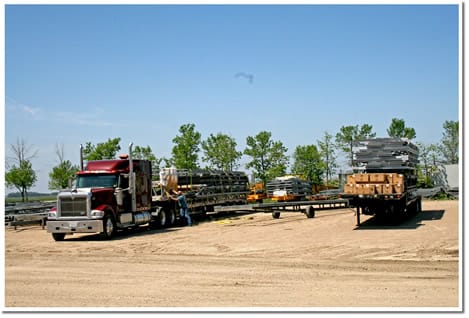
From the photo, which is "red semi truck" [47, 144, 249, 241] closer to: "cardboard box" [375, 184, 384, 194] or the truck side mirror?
the truck side mirror

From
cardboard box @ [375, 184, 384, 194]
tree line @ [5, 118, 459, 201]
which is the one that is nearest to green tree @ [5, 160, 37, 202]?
tree line @ [5, 118, 459, 201]

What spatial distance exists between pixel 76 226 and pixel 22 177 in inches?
942

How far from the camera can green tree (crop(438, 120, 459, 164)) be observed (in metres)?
48.9

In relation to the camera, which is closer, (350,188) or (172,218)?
(350,188)

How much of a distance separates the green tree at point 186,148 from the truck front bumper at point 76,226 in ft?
Result: 87.5

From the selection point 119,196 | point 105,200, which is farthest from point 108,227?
point 119,196

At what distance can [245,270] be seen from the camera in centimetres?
1210

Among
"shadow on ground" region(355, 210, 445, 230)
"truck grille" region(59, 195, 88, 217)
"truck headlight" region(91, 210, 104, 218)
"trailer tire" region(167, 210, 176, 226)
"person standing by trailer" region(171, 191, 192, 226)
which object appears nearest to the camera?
"truck headlight" region(91, 210, 104, 218)

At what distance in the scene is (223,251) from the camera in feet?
51.2

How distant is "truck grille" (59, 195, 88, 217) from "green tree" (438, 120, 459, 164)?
37.3m

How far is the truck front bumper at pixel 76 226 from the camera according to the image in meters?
19.0

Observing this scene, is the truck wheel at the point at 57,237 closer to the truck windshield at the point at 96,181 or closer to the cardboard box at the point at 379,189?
the truck windshield at the point at 96,181

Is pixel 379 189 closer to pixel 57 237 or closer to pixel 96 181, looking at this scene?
pixel 96 181
